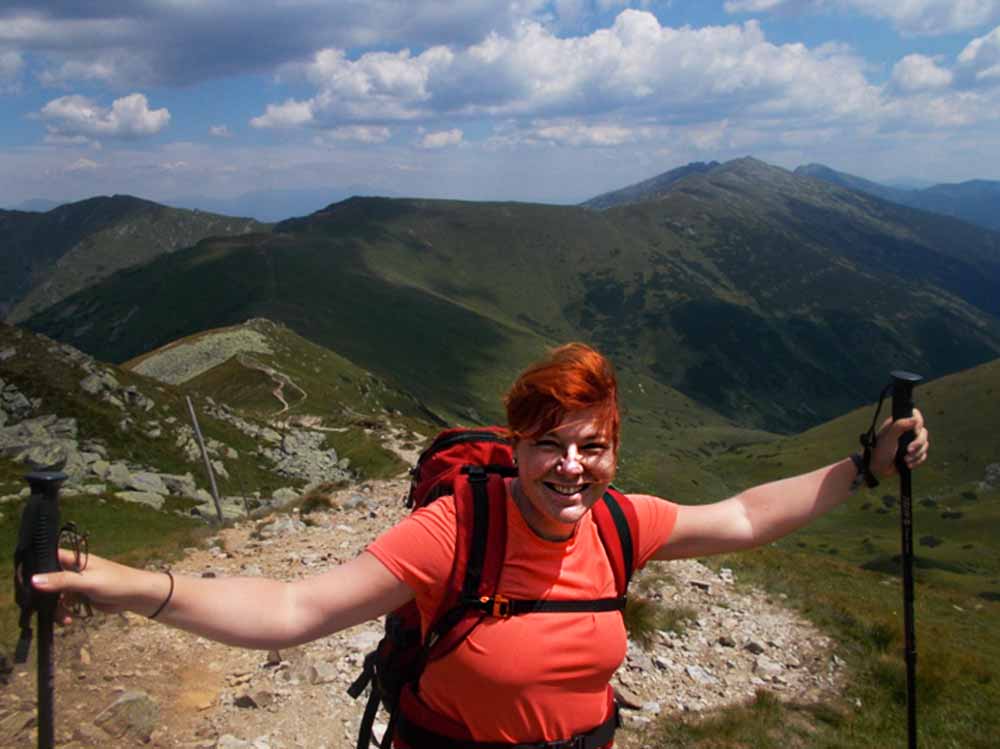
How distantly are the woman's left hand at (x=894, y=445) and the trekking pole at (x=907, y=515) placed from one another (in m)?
0.03

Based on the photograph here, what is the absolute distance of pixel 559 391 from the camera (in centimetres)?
363

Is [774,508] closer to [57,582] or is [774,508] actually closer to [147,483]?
[57,582]

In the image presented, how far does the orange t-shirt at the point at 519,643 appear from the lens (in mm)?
3516

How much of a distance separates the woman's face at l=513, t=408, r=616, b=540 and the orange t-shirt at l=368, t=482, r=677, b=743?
0.10 meters

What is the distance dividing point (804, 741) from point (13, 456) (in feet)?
99.7

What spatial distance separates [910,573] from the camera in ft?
16.4

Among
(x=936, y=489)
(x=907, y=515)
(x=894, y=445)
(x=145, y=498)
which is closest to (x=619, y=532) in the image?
(x=894, y=445)

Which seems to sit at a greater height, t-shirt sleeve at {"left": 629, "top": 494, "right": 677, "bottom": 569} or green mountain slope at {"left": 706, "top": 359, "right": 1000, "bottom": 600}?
t-shirt sleeve at {"left": 629, "top": 494, "right": 677, "bottom": 569}

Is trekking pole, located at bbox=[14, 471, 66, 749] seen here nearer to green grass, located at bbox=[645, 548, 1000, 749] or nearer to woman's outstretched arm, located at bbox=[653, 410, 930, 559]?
woman's outstretched arm, located at bbox=[653, 410, 930, 559]

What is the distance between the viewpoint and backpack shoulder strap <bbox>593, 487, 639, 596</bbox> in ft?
13.3

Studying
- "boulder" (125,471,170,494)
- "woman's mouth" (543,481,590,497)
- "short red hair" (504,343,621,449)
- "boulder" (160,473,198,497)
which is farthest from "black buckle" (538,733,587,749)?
"boulder" (160,473,198,497)

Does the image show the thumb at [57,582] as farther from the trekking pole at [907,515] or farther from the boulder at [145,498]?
the boulder at [145,498]


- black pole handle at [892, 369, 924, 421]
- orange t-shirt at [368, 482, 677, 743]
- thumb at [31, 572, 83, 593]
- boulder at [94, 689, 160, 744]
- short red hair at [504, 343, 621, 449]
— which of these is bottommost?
boulder at [94, 689, 160, 744]

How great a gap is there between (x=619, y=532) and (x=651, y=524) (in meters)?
0.26
